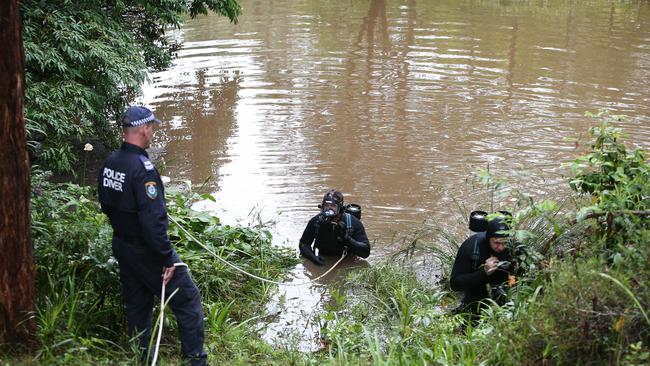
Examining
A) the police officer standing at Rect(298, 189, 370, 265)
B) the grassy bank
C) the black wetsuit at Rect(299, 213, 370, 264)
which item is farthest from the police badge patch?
the black wetsuit at Rect(299, 213, 370, 264)

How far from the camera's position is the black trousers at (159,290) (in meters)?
4.96

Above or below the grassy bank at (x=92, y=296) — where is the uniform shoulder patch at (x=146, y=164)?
above

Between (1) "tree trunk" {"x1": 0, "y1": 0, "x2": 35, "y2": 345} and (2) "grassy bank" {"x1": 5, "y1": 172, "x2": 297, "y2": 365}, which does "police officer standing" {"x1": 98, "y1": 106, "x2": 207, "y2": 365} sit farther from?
(1) "tree trunk" {"x1": 0, "y1": 0, "x2": 35, "y2": 345}

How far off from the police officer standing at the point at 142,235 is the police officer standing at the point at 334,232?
3188 mm

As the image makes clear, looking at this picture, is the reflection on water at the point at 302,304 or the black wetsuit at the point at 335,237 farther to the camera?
the black wetsuit at the point at 335,237

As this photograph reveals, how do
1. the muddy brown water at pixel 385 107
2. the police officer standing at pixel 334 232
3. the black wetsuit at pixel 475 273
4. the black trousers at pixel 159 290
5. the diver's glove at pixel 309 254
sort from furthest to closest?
the muddy brown water at pixel 385 107
the diver's glove at pixel 309 254
the police officer standing at pixel 334 232
the black wetsuit at pixel 475 273
the black trousers at pixel 159 290

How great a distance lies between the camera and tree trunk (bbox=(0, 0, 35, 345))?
446 cm

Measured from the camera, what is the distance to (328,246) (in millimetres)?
8461

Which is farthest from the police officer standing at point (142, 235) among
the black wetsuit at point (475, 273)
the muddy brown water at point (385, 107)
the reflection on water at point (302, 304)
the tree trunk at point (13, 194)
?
the black wetsuit at point (475, 273)

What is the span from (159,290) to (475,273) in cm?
268

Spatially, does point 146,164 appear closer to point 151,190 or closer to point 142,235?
point 151,190

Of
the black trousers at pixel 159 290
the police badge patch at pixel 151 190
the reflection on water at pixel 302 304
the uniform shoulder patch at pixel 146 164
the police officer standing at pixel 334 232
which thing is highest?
the uniform shoulder patch at pixel 146 164

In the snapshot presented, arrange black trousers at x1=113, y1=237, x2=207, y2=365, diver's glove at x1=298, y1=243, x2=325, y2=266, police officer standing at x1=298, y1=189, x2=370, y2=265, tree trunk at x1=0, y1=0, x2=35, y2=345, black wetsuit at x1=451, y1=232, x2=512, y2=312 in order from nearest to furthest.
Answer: tree trunk at x1=0, y1=0, x2=35, y2=345 < black trousers at x1=113, y1=237, x2=207, y2=365 < black wetsuit at x1=451, y1=232, x2=512, y2=312 < police officer standing at x1=298, y1=189, x2=370, y2=265 < diver's glove at x1=298, y1=243, x2=325, y2=266

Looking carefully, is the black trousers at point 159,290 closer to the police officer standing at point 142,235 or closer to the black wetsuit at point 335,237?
the police officer standing at point 142,235
